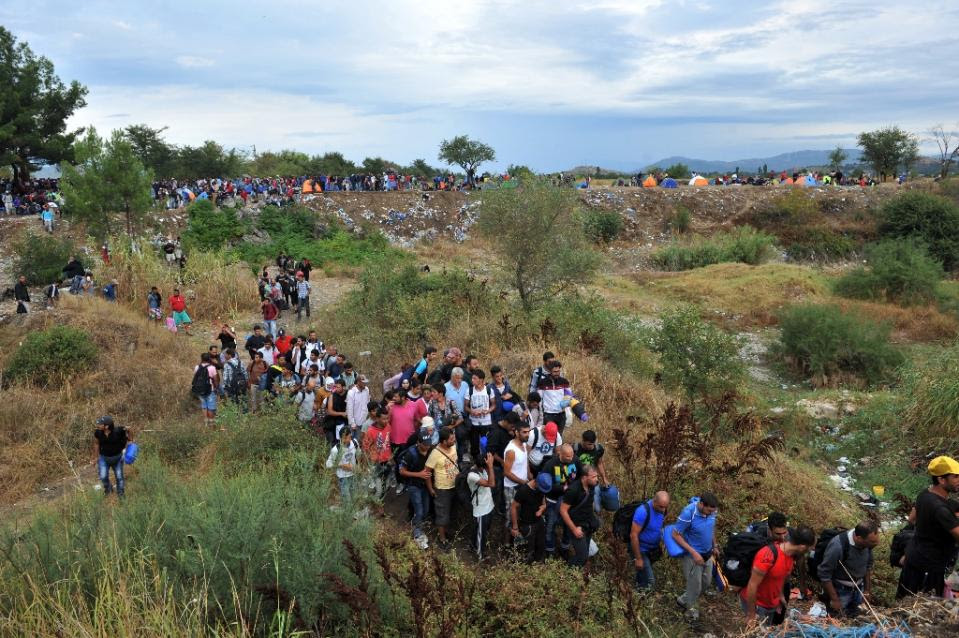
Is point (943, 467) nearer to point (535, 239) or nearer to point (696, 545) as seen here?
point (696, 545)

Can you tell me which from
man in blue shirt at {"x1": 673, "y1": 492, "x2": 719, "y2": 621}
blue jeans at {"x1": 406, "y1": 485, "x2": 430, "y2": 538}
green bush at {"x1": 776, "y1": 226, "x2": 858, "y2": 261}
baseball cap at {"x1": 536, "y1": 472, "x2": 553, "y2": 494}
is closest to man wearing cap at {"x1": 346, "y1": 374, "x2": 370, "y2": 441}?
blue jeans at {"x1": 406, "y1": 485, "x2": 430, "y2": 538}

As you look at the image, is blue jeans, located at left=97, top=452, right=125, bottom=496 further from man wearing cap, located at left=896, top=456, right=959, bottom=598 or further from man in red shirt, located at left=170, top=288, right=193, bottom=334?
man wearing cap, located at left=896, top=456, right=959, bottom=598

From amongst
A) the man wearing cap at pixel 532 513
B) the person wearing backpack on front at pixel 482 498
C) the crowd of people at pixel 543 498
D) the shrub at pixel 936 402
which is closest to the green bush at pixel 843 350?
the shrub at pixel 936 402

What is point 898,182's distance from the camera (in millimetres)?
41156

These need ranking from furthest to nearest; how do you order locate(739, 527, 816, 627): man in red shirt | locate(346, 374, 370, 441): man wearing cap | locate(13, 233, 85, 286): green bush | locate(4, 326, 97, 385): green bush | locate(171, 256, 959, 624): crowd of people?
locate(13, 233, 85, 286): green bush, locate(4, 326, 97, 385): green bush, locate(346, 374, 370, 441): man wearing cap, locate(171, 256, 959, 624): crowd of people, locate(739, 527, 816, 627): man in red shirt

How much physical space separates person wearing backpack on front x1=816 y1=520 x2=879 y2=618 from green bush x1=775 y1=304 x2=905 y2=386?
10761 mm

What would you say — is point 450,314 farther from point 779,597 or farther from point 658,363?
point 779,597

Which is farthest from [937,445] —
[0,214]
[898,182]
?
[898,182]

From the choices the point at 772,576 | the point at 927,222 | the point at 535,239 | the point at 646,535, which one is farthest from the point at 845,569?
the point at 927,222

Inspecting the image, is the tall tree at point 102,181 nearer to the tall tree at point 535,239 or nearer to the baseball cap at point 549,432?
the tall tree at point 535,239

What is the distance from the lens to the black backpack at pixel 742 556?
5.02 m

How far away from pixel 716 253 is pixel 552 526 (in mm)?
24334

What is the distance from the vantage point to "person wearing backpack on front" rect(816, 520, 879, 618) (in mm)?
4887

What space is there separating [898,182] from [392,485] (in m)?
45.5
